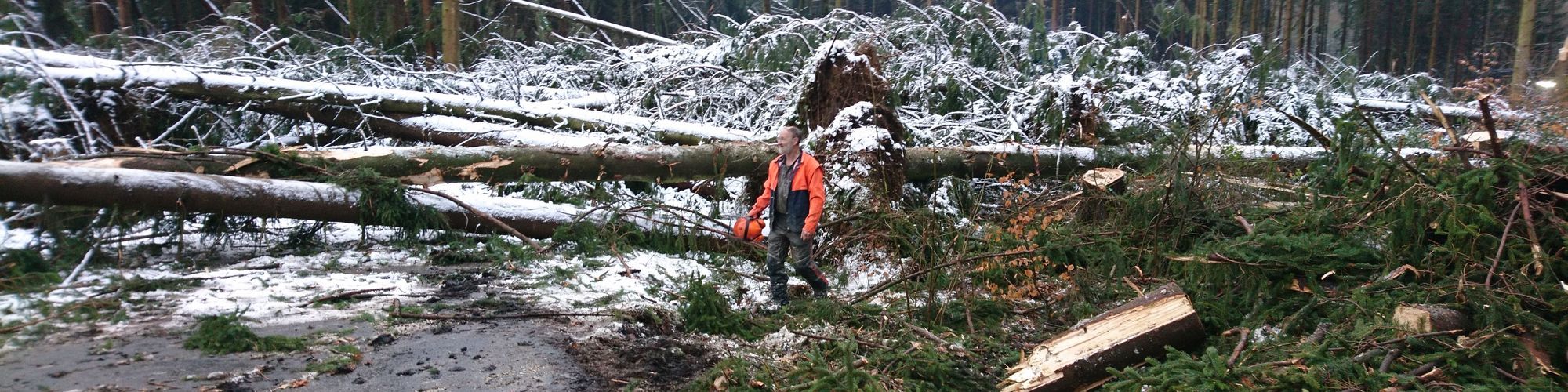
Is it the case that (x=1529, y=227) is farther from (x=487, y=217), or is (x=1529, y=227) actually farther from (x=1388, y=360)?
(x=487, y=217)

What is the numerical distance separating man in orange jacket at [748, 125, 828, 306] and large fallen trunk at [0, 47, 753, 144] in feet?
8.38

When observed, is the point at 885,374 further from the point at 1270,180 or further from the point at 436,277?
the point at 1270,180

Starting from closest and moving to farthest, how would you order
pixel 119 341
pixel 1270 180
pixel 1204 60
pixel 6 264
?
pixel 119 341
pixel 6 264
pixel 1270 180
pixel 1204 60

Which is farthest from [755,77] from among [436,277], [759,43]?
[436,277]

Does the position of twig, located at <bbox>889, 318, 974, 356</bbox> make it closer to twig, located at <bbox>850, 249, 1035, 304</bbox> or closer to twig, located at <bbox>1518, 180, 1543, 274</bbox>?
twig, located at <bbox>850, 249, 1035, 304</bbox>

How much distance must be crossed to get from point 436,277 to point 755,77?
14.8ft

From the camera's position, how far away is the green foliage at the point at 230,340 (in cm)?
391

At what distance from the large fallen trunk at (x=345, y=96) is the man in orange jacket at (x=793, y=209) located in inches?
101

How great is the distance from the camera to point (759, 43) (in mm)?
9461

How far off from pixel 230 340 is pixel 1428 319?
496cm

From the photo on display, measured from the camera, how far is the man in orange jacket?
5.26 metres

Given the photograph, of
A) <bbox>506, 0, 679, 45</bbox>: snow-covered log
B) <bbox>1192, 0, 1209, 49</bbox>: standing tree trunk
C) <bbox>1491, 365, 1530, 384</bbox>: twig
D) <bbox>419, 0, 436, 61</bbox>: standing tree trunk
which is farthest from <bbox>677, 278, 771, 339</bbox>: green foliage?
<bbox>1192, 0, 1209, 49</bbox>: standing tree trunk

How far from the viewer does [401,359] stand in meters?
3.96

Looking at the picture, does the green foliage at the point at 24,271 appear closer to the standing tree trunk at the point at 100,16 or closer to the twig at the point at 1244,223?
the twig at the point at 1244,223
